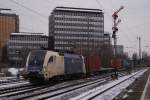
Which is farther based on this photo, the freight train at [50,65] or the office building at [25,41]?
the office building at [25,41]

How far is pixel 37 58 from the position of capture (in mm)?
34000

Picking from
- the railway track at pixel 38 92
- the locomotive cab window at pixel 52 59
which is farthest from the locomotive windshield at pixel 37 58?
the railway track at pixel 38 92

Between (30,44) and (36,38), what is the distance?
11.9 feet

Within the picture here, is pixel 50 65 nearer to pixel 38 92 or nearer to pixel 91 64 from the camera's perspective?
pixel 38 92

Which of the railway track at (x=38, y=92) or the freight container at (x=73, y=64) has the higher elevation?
the freight container at (x=73, y=64)

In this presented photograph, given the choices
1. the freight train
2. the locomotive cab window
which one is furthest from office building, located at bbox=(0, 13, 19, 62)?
the locomotive cab window

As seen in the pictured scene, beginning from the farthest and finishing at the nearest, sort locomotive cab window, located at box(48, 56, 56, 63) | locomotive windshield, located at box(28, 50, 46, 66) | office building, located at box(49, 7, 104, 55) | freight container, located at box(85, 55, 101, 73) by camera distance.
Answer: office building, located at box(49, 7, 104, 55) < freight container, located at box(85, 55, 101, 73) < locomotive cab window, located at box(48, 56, 56, 63) < locomotive windshield, located at box(28, 50, 46, 66)

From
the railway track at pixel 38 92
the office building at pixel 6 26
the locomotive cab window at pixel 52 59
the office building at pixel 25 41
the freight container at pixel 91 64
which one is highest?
the office building at pixel 6 26

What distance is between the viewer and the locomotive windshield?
33.8m

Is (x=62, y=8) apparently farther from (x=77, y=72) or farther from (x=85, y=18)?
(x=77, y=72)

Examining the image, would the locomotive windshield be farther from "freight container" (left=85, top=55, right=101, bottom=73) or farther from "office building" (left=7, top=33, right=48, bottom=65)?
"office building" (left=7, top=33, right=48, bottom=65)

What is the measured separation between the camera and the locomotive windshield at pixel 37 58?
33.8 metres

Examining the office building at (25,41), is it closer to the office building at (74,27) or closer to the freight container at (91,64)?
the office building at (74,27)

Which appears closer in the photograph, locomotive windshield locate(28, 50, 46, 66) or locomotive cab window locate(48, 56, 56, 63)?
locomotive windshield locate(28, 50, 46, 66)
